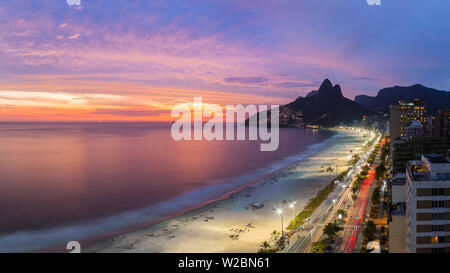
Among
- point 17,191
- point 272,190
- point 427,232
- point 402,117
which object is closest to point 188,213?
point 272,190

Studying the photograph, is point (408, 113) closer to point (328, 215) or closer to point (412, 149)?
point (412, 149)

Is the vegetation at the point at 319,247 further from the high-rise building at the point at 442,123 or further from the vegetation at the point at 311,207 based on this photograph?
the high-rise building at the point at 442,123

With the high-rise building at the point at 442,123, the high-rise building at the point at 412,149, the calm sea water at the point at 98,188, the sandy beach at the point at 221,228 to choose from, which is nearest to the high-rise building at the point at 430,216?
the sandy beach at the point at 221,228

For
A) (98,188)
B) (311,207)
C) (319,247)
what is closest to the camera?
(319,247)

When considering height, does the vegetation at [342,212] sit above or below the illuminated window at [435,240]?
below

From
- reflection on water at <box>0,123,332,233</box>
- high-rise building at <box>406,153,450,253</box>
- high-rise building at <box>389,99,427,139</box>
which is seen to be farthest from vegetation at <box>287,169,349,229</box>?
high-rise building at <box>389,99,427,139</box>

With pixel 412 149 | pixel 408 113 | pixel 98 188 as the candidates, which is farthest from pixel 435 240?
pixel 408 113

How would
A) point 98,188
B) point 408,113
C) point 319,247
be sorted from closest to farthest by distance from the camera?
point 319,247 → point 98,188 → point 408,113

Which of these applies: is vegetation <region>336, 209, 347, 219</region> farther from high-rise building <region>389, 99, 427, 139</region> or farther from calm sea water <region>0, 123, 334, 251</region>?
high-rise building <region>389, 99, 427, 139</region>

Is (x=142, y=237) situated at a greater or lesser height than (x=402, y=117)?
lesser

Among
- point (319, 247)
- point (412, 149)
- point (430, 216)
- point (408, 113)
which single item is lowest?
point (319, 247)
